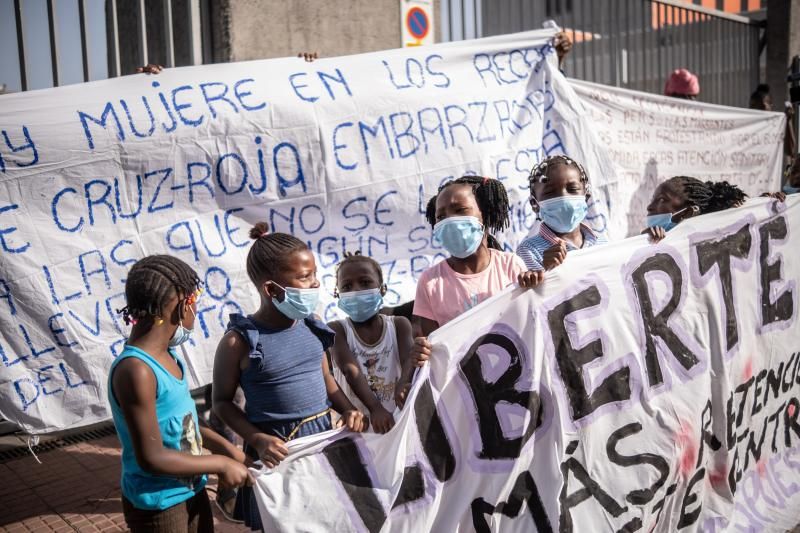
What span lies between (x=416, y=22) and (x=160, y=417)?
4.65m

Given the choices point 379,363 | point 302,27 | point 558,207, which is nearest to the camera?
point 379,363

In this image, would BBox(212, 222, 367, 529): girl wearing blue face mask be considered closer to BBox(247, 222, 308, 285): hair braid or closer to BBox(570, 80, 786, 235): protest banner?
BBox(247, 222, 308, 285): hair braid

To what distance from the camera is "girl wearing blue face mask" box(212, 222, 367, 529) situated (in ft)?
7.59

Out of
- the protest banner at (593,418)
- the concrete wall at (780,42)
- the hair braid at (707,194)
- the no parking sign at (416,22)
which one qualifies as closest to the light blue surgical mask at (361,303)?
the protest banner at (593,418)

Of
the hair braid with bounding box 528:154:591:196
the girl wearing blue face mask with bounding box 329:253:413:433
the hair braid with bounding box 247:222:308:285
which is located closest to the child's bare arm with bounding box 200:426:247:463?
the hair braid with bounding box 247:222:308:285

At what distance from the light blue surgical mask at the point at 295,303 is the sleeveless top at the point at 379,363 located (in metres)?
0.64

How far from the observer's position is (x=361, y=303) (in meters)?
3.05

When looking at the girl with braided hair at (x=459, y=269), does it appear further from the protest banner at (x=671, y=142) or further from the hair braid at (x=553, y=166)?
the protest banner at (x=671, y=142)

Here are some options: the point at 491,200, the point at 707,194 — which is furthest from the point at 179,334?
the point at 707,194

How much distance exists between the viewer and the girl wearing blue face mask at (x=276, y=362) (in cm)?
231

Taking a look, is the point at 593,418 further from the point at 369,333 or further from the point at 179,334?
the point at 179,334

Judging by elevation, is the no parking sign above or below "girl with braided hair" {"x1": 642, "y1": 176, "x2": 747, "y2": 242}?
above

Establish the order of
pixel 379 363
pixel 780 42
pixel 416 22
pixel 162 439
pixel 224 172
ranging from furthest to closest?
pixel 780 42 → pixel 416 22 → pixel 224 172 → pixel 379 363 → pixel 162 439

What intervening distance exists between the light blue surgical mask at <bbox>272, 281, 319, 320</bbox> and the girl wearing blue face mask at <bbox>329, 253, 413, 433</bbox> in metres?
0.55
